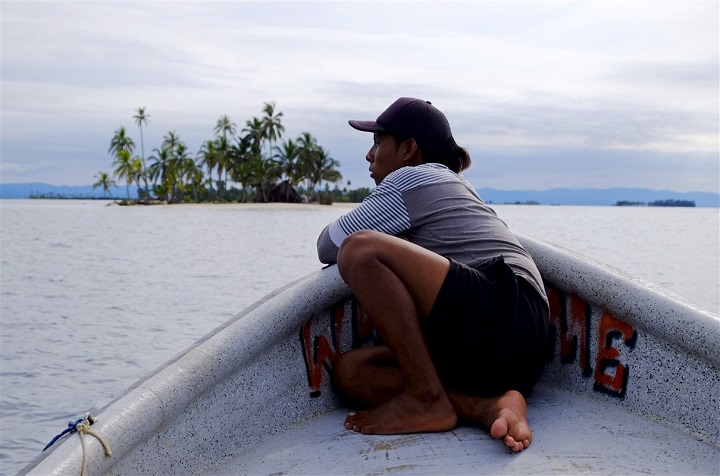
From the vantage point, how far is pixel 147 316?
953 centimetres

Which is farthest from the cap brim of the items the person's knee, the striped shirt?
the person's knee

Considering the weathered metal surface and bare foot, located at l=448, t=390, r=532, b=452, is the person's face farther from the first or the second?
bare foot, located at l=448, t=390, r=532, b=452

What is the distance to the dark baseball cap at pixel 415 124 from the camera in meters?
2.47

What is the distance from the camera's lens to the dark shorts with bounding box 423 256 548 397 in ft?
6.77

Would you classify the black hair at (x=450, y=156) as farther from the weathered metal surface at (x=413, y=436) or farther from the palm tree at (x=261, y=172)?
the palm tree at (x=261, y=172)

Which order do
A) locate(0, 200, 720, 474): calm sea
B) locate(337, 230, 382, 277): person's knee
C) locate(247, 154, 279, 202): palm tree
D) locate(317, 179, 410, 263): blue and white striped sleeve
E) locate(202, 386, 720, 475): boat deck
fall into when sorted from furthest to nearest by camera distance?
locate(247, 154, 279, 202): palm tree
locate(0, 200, 720, 474): calm sea
locate(317, 179, 410, 263): blue and white striped sleeve
locate(337, 230, 382, 277): person's knee
locate(202, 386, 720, 475): boat deck

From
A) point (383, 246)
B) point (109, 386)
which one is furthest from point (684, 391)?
point (109, 386)

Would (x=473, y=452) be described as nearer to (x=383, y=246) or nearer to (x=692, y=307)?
(x=383, y=246)

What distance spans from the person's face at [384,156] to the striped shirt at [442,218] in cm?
18

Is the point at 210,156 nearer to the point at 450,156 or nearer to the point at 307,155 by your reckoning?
the point at 307,155

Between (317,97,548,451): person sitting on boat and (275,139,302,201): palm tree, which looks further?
(275,139,302,201): palm tree

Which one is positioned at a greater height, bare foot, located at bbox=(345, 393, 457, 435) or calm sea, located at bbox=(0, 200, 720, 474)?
bare foot, located at bbox=(345, 393, 457, 435)

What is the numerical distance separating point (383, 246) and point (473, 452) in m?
0.64

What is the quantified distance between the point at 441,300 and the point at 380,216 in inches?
16.0
